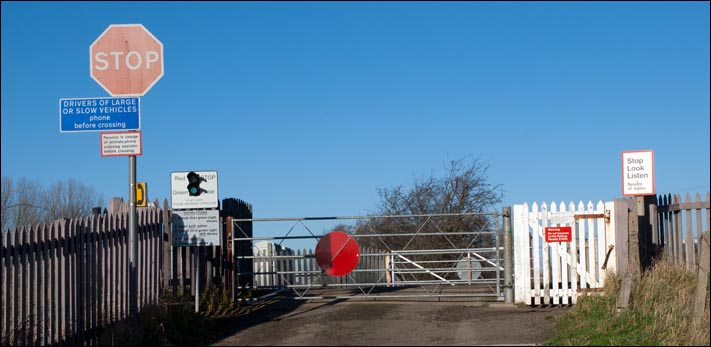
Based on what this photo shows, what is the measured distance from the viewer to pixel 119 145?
12.1 meters

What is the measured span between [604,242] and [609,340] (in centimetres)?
484

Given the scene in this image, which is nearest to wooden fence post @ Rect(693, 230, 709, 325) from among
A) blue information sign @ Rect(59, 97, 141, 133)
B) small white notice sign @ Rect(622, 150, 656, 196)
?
small white notice sign @ Rect(622, 150, 656, 196)

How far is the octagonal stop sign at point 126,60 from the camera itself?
12.5 meters

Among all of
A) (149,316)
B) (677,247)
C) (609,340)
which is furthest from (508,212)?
(149,316)

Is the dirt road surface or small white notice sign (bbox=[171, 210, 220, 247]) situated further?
small white notice sign (bbox=[171, 210, 220, 247])

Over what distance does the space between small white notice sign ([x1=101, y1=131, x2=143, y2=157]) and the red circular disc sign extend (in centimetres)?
540

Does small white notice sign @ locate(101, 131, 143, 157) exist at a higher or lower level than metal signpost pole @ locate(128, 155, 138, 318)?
higher

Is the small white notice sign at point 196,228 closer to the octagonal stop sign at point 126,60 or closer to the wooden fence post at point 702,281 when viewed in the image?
the octagonal stop sign at point 126,60

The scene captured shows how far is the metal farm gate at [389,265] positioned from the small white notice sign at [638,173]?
8.94 ft

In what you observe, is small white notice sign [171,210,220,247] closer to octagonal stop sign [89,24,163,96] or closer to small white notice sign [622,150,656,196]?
octagonal stop sign [89,24,163,96]

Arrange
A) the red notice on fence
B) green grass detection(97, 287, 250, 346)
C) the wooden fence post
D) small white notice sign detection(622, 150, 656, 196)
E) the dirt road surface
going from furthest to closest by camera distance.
Result: the red notice on fence
small white notice sign detection(622, 150, 656, 196)
the dirt road surface
green grass detection(97, 287, 250, 346)
the wooden fence post

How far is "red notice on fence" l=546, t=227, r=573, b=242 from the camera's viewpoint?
15320 millimetres

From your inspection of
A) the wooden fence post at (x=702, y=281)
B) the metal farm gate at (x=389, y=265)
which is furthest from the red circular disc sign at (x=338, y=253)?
the wooden fence post at (x=702, y=281)

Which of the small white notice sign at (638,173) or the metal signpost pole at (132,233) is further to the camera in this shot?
the small white notice sign at (638,173)
